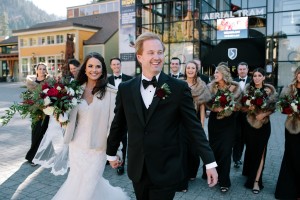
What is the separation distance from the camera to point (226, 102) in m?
5.29

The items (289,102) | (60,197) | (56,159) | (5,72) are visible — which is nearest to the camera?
(60,197)

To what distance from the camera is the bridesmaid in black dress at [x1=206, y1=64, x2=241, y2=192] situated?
543 cm

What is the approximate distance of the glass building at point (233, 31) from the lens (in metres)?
20.6

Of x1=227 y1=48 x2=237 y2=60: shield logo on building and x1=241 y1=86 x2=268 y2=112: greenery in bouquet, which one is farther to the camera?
x1=227 y1=48 x2=237 y2=60: shield logo on building

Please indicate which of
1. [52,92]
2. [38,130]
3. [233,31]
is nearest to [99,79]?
[52,92]

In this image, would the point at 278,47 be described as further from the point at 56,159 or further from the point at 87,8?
the point at 87,8

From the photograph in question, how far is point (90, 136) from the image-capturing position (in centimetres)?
407

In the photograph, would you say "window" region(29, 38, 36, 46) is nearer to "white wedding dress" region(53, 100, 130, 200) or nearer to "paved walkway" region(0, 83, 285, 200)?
"paved walkway" region(0, 83, 285, 200)

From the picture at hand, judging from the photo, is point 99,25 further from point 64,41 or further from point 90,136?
point 90,136

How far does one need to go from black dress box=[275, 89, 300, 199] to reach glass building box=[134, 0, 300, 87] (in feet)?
50.0

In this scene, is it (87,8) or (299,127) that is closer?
(299,127)

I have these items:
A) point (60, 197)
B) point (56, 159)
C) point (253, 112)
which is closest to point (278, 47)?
point (253, 112)

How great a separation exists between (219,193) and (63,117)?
2.98m

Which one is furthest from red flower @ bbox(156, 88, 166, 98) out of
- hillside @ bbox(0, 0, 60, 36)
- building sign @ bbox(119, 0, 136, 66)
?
hillside @ bbox(0, 0, 60, 36)
